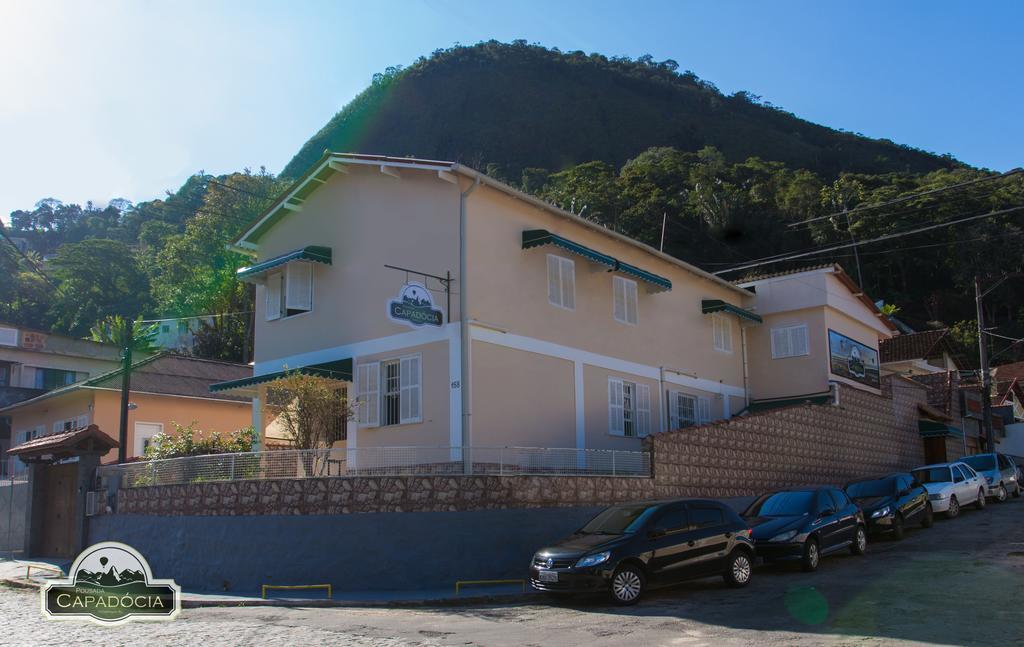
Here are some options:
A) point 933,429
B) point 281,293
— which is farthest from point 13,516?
point 933,429

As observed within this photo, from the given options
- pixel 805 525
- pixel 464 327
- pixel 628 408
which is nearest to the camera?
pixel 805 525

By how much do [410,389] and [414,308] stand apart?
2.38 m

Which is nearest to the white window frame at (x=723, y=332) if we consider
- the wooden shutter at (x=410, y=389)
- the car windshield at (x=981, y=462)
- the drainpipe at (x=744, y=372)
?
the drainpipe at (x=744, y=372)

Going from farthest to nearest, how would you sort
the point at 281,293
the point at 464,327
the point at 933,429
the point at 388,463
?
the point at 933,429 → the point at 281,293 → the point at 464,327 → the point at 388,463

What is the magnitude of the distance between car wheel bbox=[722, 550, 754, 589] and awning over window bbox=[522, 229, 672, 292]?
8.50 m

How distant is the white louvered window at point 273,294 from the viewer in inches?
896

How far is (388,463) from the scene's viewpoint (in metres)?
16.6

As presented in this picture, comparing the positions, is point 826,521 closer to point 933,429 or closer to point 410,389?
point 410,389

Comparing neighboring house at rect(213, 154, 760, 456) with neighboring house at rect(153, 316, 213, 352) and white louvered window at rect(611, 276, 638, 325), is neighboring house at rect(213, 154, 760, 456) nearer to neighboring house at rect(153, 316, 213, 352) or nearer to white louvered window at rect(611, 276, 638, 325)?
white louvered window at rect(611, 276, 638, 325)

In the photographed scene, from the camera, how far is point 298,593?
15.4 m

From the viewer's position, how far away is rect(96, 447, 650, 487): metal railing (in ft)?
54.2

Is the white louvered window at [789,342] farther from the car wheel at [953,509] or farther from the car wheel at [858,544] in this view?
the car wheel at [858,544]

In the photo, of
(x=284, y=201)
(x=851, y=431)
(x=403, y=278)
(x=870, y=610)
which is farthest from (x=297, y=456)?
(x=851, y=431)

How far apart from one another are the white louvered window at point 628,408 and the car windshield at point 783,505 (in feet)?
18.3
